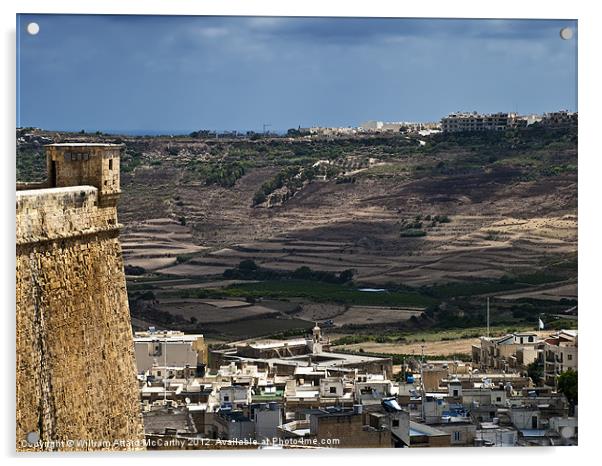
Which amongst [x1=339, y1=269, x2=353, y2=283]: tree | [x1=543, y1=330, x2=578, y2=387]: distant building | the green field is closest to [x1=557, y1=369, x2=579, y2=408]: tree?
[x1=543, y1=330, x2=578, y2=387]: distant building

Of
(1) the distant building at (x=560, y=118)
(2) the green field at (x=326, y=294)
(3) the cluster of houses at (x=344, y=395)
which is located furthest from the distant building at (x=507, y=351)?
(1) the distant building at (x=560, y=118)

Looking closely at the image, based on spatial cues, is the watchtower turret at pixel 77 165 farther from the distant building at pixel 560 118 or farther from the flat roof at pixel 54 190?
the distant building at pixel 560 118

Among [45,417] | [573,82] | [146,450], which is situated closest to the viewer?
[45,417]

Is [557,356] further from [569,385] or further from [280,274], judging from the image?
[280,274]

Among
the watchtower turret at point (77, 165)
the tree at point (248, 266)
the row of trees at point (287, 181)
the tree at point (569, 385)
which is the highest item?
the row of trees at point (287, 181)

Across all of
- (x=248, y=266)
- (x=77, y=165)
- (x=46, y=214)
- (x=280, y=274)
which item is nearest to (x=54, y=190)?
(x=46, y=214)

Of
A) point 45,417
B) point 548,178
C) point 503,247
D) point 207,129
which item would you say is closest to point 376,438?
point 45,417

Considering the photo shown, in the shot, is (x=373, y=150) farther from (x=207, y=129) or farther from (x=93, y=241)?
(x=93, y=241)
